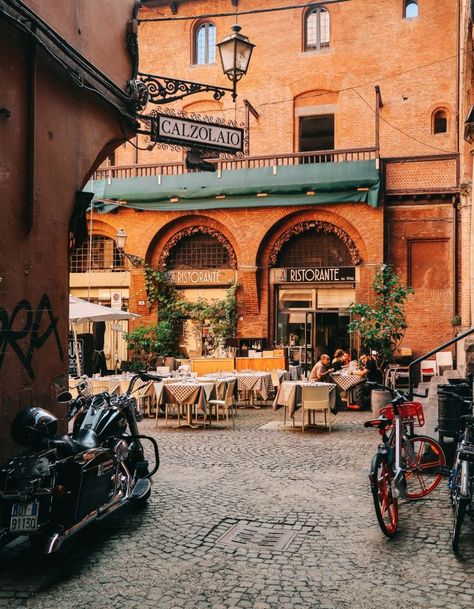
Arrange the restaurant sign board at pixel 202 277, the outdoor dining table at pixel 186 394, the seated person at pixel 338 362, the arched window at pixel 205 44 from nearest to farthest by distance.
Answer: the outdoor dining table at pixel 186 394 < the seated person at pixel 338 362 < the restaurant sign board at pixel 202 277 < the arched window at pixel 205 44

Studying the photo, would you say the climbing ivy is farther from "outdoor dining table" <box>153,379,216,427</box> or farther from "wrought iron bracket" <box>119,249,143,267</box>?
"outdoor dining table" <box>153,379,216,427</box>

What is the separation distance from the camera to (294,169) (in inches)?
824

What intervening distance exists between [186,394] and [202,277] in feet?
33.2

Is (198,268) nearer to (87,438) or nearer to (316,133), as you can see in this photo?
(316,133)

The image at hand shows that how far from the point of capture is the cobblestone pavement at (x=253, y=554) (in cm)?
452

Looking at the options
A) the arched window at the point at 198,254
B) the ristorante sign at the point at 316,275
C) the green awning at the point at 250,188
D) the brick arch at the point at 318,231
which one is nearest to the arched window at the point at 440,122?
the green awning at the point at 250,188

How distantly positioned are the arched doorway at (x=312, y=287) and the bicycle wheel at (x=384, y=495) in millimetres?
14717

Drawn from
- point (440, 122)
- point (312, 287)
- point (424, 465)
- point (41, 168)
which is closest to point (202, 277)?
point (312, 287)

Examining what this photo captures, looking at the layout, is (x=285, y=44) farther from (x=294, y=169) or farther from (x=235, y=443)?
(x=235, y=443)

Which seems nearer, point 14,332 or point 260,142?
point 14,332

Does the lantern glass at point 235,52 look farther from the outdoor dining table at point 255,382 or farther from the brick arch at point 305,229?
the brick arch at point 305,229

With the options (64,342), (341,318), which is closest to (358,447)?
(64,342)

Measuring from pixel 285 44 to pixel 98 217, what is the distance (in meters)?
8.85

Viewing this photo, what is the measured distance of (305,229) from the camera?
69.7ft
